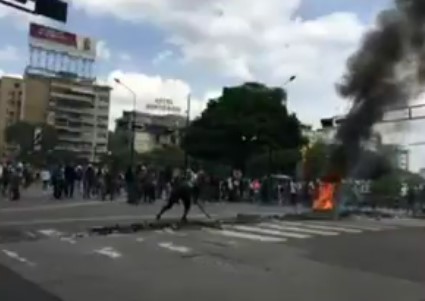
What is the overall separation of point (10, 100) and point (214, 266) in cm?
12702

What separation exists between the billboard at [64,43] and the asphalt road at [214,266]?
9554 cm

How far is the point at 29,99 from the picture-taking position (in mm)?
133750

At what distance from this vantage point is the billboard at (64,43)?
113 meters

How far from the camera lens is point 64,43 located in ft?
397

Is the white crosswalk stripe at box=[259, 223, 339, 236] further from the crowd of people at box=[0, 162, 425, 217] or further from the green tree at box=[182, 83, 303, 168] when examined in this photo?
the green tree at box=[182, 83, 303, 168]

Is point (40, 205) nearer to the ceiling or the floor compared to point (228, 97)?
nearer to the floor

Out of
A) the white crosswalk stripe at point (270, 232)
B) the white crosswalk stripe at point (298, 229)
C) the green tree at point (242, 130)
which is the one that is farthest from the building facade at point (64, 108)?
the white crosswalk stripe at point (270, 232)

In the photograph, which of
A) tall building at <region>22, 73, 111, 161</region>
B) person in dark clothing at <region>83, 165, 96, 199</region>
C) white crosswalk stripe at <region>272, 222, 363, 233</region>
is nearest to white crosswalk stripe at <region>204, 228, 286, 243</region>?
white crosswalk stripe at <region>272, 222, 363, 233</region>

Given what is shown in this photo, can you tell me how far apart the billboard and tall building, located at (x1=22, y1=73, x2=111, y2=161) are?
18.4 feet

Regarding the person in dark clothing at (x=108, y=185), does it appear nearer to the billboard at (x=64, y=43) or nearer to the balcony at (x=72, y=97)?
the billboard at (x=64, y=43)

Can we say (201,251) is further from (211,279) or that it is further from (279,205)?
(279,205)

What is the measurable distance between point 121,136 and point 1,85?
25.8m

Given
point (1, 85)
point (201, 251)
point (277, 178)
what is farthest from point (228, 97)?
point (201, 251)

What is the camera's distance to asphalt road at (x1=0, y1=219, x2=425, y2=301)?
10.4m
